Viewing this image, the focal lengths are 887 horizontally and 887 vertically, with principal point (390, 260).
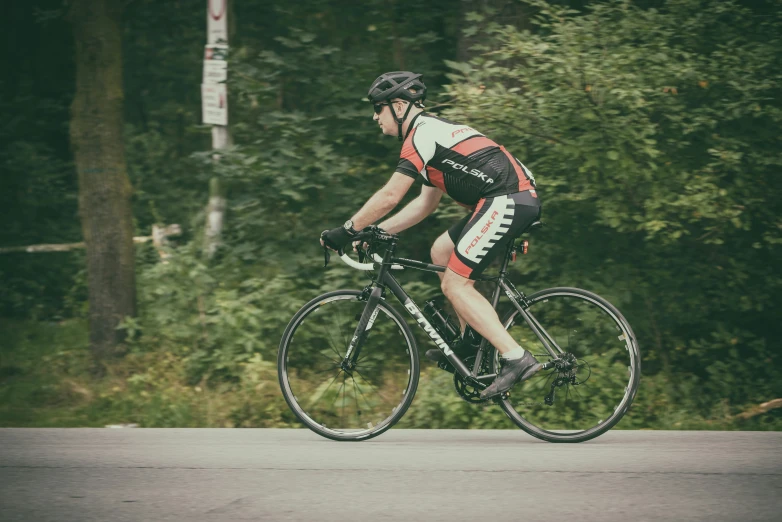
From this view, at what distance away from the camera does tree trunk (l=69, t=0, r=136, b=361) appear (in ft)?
28.0

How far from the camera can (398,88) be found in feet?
17.8

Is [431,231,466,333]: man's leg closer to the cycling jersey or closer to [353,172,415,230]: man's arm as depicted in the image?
the cycling jersey

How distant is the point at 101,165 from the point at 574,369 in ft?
16.9

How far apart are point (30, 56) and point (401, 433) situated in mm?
10354

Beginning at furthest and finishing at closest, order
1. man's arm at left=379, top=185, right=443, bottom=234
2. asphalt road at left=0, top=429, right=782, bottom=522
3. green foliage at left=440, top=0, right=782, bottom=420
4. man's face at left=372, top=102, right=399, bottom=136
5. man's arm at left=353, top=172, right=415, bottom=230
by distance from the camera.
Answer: green foliage at left=440, top=0, right=782, bottom=420 < man's arm at left=379, top=185, right=443, bottom=234 < man's face at left=372, top=102, right=399, bottom=136 < man's arm at left=353, top=172, right=415, bottom=230 < asphalt road at left=0, top=429, right=782, bottom=522

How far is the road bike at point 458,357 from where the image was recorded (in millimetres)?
5633

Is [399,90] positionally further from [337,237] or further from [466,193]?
[337,237]

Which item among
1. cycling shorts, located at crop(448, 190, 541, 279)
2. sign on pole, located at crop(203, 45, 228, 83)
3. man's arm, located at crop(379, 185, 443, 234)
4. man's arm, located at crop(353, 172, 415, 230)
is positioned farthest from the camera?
sign on pole, located at crop(203, 45, 228, 83)

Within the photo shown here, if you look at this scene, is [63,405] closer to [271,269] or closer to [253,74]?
[271,269]

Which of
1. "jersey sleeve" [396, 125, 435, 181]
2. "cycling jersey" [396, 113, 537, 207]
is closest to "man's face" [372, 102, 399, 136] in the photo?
"cycling jersey" [396, 113, 537, 207]

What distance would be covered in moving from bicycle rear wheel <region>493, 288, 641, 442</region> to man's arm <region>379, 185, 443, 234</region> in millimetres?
879

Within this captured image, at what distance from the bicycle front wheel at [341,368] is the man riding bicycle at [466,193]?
52 cm

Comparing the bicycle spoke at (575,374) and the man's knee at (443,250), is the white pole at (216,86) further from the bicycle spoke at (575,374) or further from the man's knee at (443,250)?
the bicycle spoke at (575,374)

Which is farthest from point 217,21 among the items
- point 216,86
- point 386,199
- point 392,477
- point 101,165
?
point 392,477
